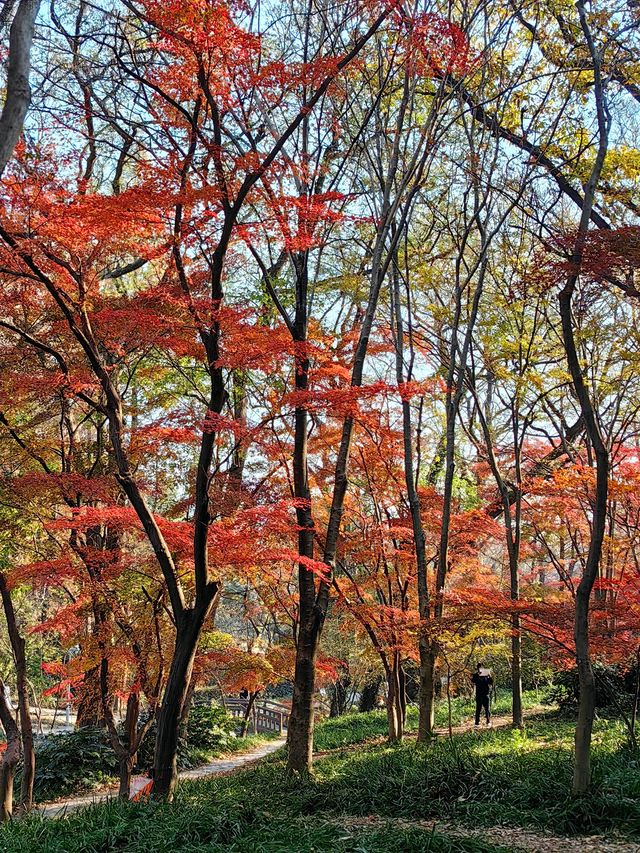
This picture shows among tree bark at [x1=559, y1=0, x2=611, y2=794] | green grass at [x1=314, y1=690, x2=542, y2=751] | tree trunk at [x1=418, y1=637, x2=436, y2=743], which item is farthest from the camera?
green grass at [x1=314, y1=690, x2=542, y2=751]

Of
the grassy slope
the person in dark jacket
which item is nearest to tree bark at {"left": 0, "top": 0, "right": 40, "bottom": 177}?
the grassy slope

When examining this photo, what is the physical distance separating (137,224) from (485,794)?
6422 mm

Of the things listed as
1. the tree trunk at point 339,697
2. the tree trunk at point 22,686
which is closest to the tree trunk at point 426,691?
the tree trunk at point 22,686

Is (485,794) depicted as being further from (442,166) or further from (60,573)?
(442,166)

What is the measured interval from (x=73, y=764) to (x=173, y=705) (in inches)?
285

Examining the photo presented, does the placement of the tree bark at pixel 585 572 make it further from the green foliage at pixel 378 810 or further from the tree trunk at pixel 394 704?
the tree trunk at pixel 394 704

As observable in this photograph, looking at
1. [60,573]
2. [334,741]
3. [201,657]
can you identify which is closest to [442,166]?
[60,573]

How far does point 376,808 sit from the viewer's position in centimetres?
618

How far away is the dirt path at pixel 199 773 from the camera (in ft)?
32.9

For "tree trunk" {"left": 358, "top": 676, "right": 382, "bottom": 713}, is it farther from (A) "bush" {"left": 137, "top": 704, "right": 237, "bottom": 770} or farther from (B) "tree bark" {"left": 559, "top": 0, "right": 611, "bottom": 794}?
(B) "tree bark" {"left": 559, "top": 0, "right": 611, "bottom": 794}

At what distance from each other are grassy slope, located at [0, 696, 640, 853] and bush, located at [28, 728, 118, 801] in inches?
199

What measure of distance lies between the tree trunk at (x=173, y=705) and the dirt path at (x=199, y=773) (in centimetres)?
257

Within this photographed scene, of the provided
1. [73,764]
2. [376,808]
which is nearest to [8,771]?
[376,808]

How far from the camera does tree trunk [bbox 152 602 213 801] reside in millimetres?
6945
